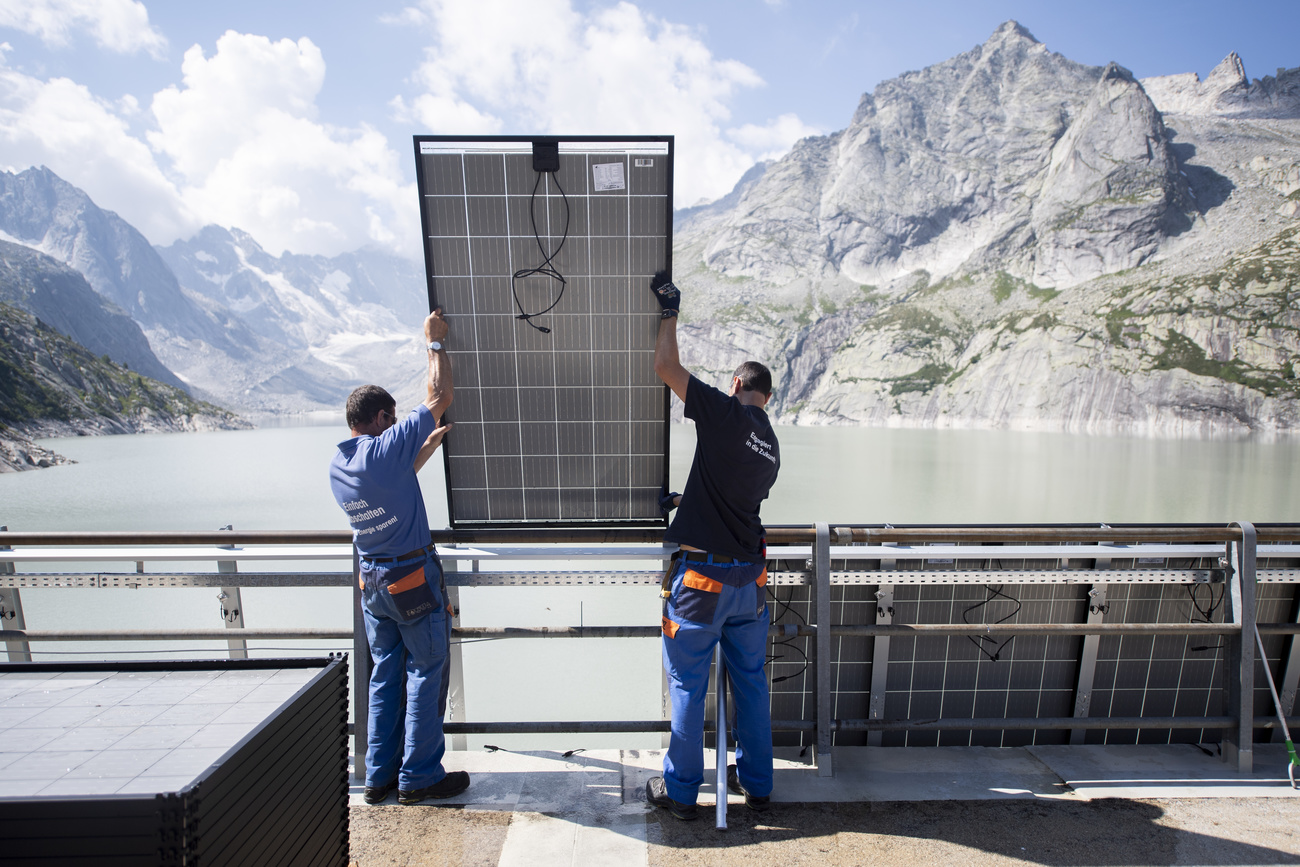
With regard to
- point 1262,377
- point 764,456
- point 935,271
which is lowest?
point 1262,377

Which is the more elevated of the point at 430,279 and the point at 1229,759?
the point at 430,279

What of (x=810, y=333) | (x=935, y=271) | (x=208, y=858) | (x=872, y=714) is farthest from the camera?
(x=935, y=271)

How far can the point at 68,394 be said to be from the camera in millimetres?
85375

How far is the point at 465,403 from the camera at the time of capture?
11.6ft

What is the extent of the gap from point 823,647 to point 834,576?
36 centimetres

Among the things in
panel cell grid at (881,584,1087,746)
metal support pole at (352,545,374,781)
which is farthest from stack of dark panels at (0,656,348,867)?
panel cell grid at (881,584,1087,746)

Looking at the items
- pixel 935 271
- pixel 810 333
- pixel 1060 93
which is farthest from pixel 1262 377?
pixel 1060 93

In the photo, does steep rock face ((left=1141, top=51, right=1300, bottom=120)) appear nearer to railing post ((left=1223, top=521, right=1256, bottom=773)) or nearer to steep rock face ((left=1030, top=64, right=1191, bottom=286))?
steep rock face ((left=1030, top=64, right=1191, bottom=286))

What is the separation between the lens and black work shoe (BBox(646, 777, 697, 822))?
2879 mm

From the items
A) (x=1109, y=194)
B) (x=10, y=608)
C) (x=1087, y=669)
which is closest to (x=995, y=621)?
(x=1087, y=669)

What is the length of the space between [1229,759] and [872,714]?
1.86 metres

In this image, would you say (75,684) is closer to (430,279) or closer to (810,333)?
(430,279)

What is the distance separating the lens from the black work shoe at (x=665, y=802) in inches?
113

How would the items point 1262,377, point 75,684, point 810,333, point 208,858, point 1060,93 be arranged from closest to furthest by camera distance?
point 208,858, point 75,684, point 1262,377, point 810,333, point 1060,93
